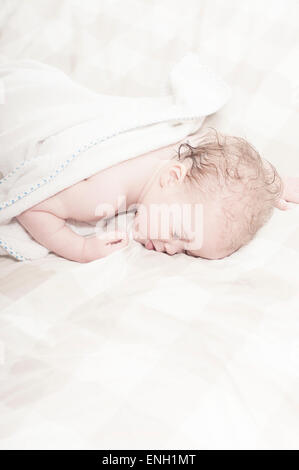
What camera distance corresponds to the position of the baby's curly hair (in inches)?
42.1

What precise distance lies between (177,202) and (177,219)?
4 centimetres

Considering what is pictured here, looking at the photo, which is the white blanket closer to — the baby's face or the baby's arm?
the baby's arm

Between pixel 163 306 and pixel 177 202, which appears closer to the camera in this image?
pixel 163 306

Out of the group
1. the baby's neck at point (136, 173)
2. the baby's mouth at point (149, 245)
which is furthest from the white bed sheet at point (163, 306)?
the baby's neck at point (136, 173)

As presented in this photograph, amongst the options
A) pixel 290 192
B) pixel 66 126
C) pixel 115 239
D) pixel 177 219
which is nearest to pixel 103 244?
pixel 115 239

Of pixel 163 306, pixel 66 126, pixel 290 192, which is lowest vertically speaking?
pixel 163 306

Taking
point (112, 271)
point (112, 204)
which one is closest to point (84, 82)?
point (112, 204)

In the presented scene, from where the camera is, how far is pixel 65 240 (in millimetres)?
1179

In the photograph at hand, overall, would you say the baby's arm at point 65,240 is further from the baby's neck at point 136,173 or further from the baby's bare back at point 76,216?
the baby's neck at point 136,173

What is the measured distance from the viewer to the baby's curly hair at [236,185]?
107 cm

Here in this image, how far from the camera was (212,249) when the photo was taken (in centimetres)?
110

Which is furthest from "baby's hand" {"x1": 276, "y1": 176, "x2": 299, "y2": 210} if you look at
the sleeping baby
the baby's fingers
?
the baby's fingers

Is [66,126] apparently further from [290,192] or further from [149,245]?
[290,192]
